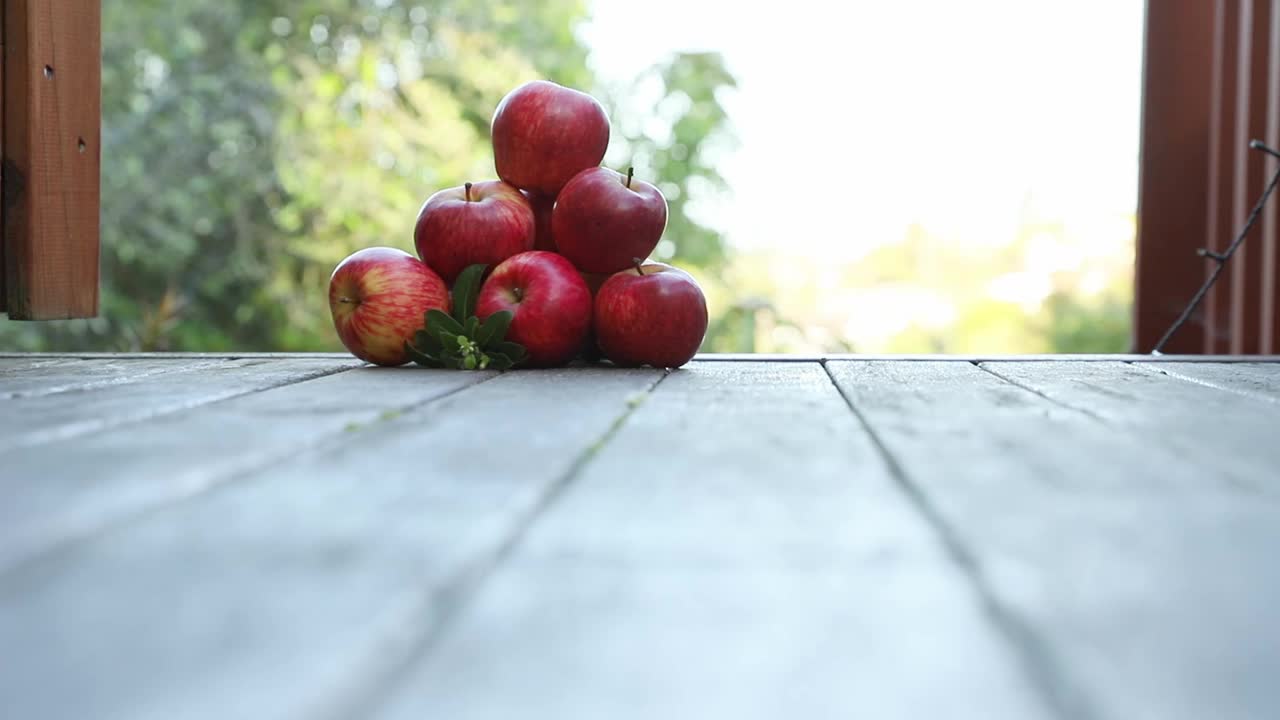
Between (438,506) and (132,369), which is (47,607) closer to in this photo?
(438,506)

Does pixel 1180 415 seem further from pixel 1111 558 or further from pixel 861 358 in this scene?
pixel 861 358

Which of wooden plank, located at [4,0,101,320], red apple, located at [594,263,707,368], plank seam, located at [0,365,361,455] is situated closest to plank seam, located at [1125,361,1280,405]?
red apple, located at [594,263,707,368]

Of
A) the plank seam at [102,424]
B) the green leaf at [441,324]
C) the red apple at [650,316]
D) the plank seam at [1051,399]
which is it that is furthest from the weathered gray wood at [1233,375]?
the plank seam at [102,424]

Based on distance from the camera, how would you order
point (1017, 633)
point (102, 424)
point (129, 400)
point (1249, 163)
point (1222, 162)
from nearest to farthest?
1. point (1017, 633)
2. point (102, 424)
3. point (129, 400)
4. point (1249, 163)
5. point (1222, 162)

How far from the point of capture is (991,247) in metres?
13.1

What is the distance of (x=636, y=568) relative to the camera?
545 mm

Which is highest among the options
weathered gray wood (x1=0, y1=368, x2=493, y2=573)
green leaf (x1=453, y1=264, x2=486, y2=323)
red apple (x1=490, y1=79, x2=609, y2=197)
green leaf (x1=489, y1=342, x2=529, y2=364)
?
red apple (x1=490, y1=79, x2=609, y2=197)

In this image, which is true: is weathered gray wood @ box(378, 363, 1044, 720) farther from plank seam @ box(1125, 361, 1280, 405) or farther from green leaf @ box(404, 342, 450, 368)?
green leaf @ box(404, 342, 450, 368)

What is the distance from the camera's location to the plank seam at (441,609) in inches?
15.2

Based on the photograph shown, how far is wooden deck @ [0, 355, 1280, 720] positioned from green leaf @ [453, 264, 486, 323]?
2.23ft

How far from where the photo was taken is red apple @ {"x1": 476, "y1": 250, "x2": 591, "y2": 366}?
1.70 metres

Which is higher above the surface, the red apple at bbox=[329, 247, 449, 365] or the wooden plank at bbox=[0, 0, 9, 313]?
the wooden plank at bbox=[0, 0, 9, 313]

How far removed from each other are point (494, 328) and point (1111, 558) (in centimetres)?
121

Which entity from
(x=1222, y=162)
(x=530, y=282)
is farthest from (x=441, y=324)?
(x=1222, y=162)
